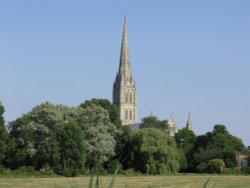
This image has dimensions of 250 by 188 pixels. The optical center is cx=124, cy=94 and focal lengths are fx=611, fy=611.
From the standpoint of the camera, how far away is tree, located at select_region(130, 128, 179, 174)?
72812 millimetres

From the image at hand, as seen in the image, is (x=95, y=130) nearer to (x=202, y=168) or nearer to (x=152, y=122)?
(x=202, y=168)

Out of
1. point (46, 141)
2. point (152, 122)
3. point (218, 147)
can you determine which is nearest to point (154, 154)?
point (46, 141)

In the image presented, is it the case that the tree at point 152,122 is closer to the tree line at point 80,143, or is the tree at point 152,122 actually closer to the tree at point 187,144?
the tree at point 187,144

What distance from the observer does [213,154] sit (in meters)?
91.9

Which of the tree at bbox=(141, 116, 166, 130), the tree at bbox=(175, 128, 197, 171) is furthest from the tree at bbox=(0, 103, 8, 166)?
the tree at bbox=(141, 116, 166, 130)

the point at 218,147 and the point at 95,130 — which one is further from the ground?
the point at 218,147

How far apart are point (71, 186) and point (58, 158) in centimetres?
6321

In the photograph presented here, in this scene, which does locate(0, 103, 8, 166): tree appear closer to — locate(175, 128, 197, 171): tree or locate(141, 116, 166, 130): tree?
locate(175, 128, 197, 171): tree

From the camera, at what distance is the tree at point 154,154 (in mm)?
72812

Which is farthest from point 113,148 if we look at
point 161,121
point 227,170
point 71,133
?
point 161,121

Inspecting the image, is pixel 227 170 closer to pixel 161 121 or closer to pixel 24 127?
pixel 24 127

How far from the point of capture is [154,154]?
244 feet

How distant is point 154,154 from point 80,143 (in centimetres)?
1074

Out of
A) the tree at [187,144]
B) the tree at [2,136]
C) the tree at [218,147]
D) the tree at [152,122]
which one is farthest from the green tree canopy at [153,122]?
the tree at [2,136]
